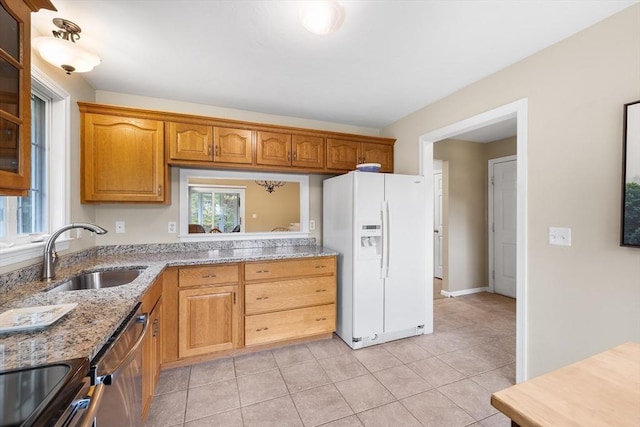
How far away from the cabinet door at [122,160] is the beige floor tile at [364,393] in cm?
219

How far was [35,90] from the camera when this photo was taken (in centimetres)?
186

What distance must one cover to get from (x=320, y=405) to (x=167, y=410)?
100 cm

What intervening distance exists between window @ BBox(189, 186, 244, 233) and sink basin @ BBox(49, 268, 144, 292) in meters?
0.92

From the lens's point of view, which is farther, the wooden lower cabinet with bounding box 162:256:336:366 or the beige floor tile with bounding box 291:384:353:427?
the wooden lower cabinet with bounding box 162:256:336:366

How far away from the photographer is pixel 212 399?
1954mm

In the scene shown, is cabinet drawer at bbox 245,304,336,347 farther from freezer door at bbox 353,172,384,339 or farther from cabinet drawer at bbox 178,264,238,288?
cabinet drawer at bbox 178,264,238,288

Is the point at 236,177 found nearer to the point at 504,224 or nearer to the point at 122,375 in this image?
the point at 122,375

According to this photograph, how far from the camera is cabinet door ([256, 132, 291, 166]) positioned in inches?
112

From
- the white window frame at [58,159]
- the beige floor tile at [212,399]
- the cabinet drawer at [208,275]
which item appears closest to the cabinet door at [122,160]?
the white window frame at [58,159]

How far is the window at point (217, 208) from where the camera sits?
2947mm

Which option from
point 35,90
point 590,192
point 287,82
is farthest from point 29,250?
point 590,192

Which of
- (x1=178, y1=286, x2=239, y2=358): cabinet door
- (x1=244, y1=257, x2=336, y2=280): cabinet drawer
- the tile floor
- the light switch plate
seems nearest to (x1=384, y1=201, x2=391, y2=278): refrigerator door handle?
(x1=244, y1=257, x2=336, y2=280): cabinet drawer

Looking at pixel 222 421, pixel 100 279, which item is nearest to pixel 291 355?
pixel 222 421

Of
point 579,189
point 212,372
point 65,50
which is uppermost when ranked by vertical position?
point 65,50
